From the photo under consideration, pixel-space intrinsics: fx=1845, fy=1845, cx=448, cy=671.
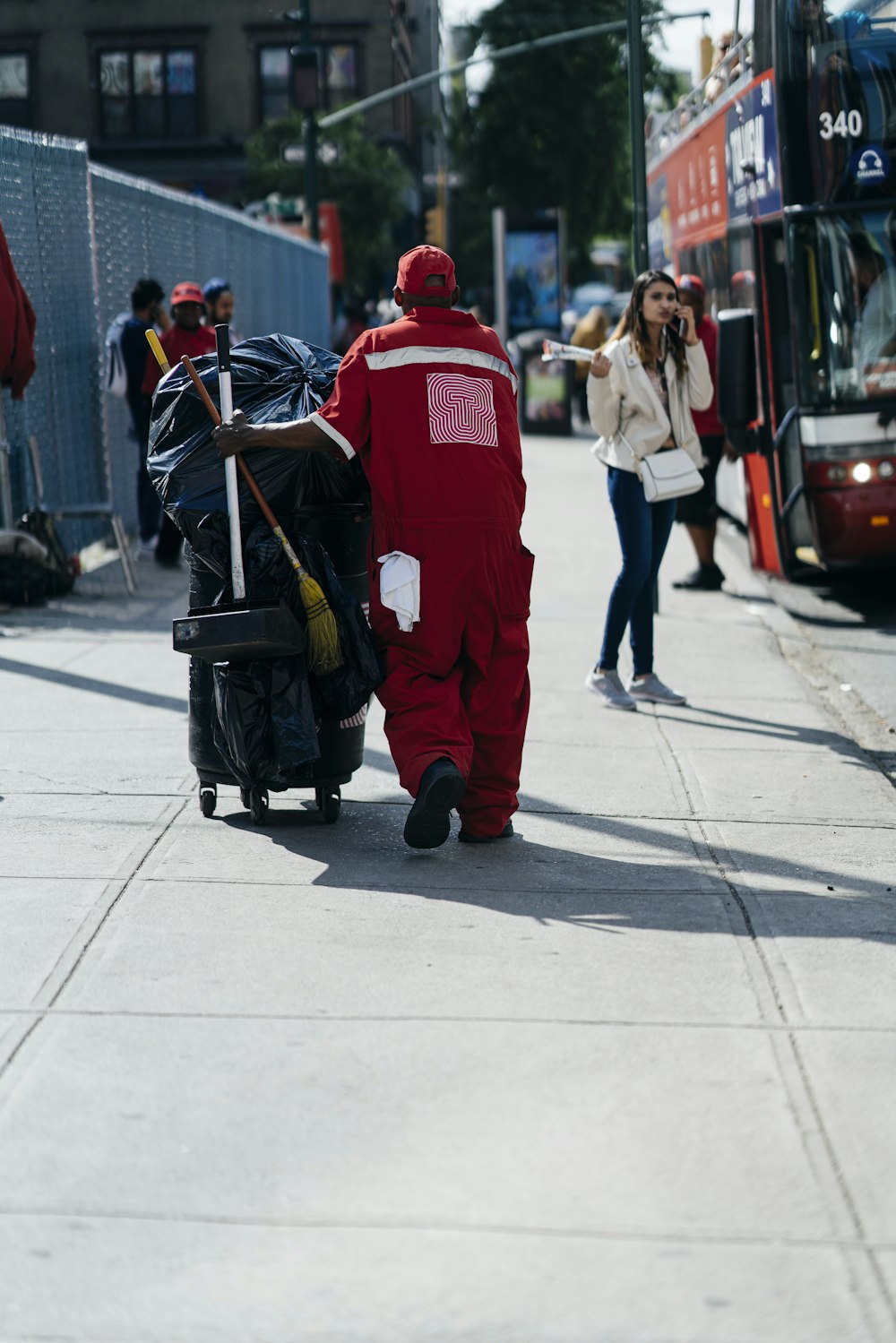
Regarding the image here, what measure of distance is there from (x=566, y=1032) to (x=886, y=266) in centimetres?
727

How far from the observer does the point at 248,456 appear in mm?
5707

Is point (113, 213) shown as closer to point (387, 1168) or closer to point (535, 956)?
point (535, 956)

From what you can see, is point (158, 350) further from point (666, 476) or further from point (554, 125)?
point (554, 125)

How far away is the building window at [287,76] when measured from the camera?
49531 millimetres

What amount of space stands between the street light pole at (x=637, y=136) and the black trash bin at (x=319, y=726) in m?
3.88

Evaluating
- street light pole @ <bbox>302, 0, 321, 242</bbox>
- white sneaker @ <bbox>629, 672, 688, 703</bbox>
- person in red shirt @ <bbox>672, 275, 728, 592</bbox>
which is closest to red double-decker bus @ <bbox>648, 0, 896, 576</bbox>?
person in red shirt @ <bbox>672, 275, 728, 592</bbox>

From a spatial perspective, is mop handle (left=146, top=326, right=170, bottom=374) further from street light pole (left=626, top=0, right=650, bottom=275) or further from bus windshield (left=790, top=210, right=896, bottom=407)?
bus windshield (left=790, top=210, right=896, bottom=407)

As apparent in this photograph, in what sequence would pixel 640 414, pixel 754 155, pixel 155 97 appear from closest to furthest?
1. pixel 640 414
2. pixel 754 155
3. pixel 155 97

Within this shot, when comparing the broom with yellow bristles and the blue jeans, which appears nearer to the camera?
the broom with yellow bristles

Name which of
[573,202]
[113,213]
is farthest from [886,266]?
[573,202]

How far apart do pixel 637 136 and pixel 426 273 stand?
165 inches

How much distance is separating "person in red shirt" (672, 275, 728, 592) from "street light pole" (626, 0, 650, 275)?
4.97 ft

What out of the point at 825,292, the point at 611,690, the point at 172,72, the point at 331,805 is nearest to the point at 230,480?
the point at 331,805

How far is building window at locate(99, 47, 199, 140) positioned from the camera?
49.6 m
